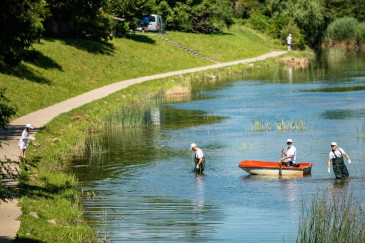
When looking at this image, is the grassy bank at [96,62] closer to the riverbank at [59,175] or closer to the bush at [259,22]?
the riverbank at [59,175]

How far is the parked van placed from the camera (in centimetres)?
8056

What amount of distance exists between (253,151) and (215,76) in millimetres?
33449

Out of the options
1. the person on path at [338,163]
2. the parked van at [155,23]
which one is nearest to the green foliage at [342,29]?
the parked van at [155,23]

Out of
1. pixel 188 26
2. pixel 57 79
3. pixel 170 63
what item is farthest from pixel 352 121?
pixel 188 26

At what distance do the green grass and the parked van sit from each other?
119 cm

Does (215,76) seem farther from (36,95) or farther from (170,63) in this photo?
(36,95)

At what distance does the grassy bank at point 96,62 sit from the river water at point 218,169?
620cm

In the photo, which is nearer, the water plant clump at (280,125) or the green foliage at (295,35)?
the water plant clump at (280,125)

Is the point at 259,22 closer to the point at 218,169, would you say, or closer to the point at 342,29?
the point at 342,29

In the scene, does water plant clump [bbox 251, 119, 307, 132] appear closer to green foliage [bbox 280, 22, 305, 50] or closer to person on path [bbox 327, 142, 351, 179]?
person on path [bbox 327, 142, 351, 179]

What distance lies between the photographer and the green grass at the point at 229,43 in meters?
78.8

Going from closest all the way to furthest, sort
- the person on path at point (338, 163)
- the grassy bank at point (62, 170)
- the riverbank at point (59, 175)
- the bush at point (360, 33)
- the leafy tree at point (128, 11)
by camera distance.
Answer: the grassy bank at point (62, 170)
the riverbank at point (59, 175)
the person on path at point (338, 163)
the leafy tree at point (128, 11)
the bush at point (360, 33)

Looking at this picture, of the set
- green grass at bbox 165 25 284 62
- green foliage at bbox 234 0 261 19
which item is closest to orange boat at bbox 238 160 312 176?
→ green grass at bbox 165 25 284 62

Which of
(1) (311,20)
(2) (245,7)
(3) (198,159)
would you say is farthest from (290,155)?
(2) (245,7)
